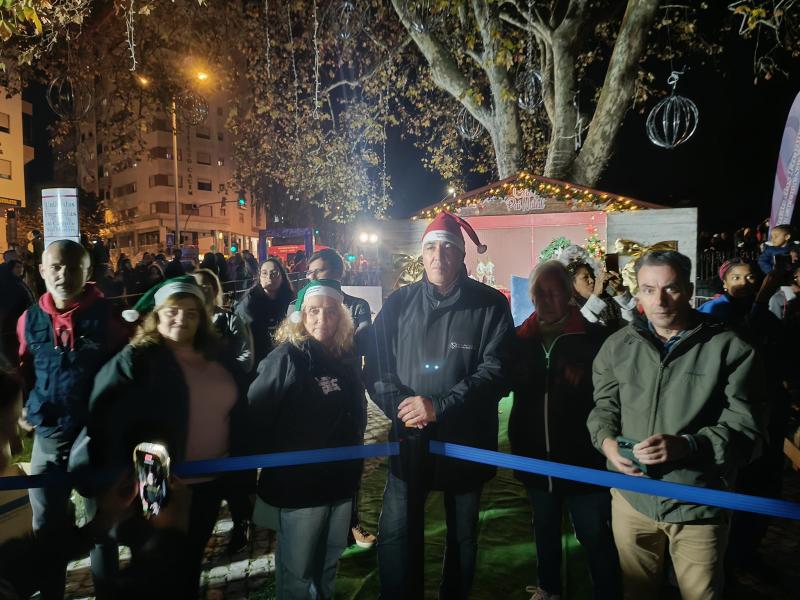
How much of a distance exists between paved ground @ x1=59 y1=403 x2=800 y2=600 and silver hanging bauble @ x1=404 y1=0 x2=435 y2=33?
9.67 meters

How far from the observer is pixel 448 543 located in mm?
2689

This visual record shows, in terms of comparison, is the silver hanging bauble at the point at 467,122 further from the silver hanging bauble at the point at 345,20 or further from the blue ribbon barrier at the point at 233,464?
the blue ribbon barrier at the point at 233,464

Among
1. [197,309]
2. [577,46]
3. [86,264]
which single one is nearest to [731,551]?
[197,309]

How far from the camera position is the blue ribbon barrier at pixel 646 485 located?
1911 mm

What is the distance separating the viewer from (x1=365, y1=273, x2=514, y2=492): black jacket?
102 inches

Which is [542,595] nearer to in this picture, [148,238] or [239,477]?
[239,477]

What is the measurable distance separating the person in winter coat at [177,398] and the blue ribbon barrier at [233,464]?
A: 10 centimetres

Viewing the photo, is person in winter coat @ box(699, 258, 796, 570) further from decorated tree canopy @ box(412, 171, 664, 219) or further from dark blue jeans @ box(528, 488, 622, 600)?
decorated tree canopy @ box(412, 171, 664, 219)

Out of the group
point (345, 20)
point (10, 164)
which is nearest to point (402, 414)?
point (345, 20)

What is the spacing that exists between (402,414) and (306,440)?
21.2 inches

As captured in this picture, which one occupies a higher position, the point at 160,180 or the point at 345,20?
the point at 160,180

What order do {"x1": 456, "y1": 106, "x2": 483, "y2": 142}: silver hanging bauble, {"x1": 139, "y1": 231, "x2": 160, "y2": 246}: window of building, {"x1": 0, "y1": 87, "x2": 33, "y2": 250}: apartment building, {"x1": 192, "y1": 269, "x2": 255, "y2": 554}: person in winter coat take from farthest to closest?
{"x1": 139, "y1": 231, "x2": 160, "y2": 246}: window of building, {"x1": 0, "y1": 87, "x2": 33, "y2": 250}: apartment building, {"x1": 456, "y1": 106, "x2": 483, "y2": 142}: silver hanging bauble, {"x1": 192, "y1": 269, "x2": 255, "y2": 554}: person in winter coat

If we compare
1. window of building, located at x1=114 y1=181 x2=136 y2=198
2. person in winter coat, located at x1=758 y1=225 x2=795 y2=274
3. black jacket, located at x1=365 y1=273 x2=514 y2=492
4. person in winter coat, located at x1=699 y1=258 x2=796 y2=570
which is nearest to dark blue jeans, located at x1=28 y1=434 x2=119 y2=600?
black jacket, located at x1=365 y1=273 x2=514 y2=492

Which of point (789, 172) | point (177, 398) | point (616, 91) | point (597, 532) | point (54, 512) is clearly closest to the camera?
point (177, 398)
